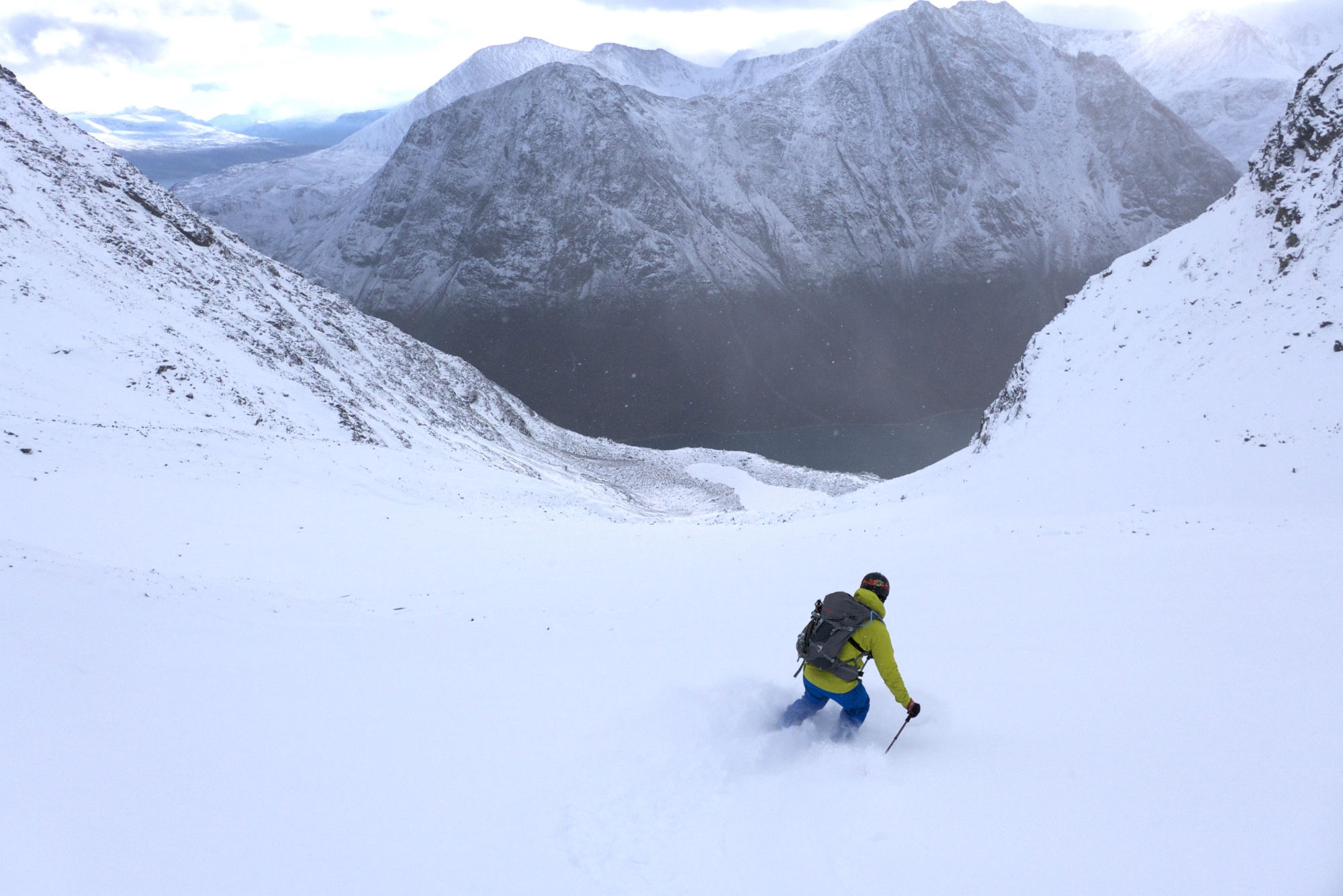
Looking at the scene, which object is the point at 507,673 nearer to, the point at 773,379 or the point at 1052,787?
the point at 1052,787

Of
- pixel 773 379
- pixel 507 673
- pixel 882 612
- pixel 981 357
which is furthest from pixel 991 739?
pixel 981 357

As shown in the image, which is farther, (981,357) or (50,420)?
(981,357)

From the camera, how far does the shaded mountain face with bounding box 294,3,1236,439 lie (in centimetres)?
16362

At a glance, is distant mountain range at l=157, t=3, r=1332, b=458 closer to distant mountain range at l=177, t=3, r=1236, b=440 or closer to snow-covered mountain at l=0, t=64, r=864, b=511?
distant mountain range at l=177, t=3, r=1236, b=440

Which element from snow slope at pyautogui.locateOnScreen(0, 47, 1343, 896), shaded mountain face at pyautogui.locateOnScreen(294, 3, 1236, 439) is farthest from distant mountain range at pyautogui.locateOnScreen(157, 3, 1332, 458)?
snow slope at pyautogui.locateOnScreen(0, 47, 1343, 896)

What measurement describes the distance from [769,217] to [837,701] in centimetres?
19231

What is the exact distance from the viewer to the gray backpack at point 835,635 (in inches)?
296

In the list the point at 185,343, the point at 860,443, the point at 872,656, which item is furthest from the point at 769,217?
the point at 872,656

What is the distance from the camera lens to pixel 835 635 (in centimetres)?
755

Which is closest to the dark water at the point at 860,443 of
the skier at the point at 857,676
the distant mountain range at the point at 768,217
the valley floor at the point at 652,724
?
the distant mountain range at the point at 768,217

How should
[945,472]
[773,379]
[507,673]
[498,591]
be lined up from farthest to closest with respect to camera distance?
[773,379] → [945,472] → [498,591] → [507,673]

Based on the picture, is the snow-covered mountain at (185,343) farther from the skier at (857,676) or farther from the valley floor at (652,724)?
the skier at (857,676)

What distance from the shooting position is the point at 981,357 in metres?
153

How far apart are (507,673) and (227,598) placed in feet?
16.1
